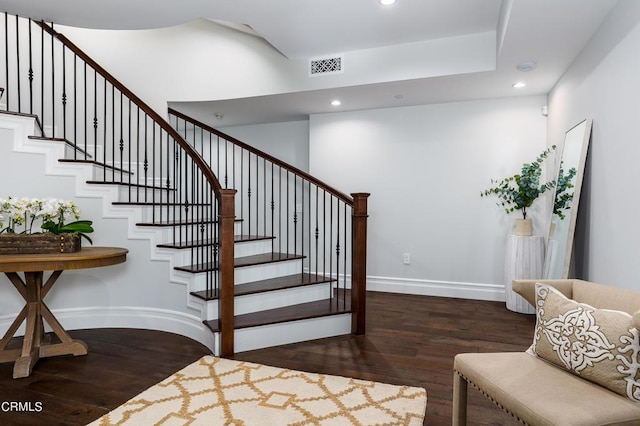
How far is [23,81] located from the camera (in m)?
4.19

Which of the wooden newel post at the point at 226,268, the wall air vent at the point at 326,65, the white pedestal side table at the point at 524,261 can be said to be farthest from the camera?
the wall air vent at the point at 326,65

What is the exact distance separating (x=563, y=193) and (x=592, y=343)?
2.23 meters

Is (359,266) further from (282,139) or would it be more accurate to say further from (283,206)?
(282,139)

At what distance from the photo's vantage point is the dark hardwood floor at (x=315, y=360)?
2.06 m

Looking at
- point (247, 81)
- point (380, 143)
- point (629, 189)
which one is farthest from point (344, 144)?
point (629, 189)

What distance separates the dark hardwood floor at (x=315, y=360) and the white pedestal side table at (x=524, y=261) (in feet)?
0.48

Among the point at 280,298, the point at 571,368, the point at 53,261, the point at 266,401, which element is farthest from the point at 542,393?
the point at 53,261

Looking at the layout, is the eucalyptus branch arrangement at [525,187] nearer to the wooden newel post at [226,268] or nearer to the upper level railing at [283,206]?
the upper level railing at [283,206]

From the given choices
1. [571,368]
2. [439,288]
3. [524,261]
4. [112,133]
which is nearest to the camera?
[571,368]

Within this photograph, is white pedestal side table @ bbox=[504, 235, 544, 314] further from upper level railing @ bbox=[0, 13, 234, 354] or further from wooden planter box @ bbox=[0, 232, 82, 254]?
wooden planter box @ bbox=[0, 232, 82, 254]

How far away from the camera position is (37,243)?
8.55ft

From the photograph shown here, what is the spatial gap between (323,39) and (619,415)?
11.4 feet

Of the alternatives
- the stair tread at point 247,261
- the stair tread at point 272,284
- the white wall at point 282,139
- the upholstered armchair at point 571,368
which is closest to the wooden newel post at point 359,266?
the stair tread at point 272,284

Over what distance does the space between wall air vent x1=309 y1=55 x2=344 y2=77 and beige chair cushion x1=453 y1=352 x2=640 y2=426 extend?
10.3 feet
